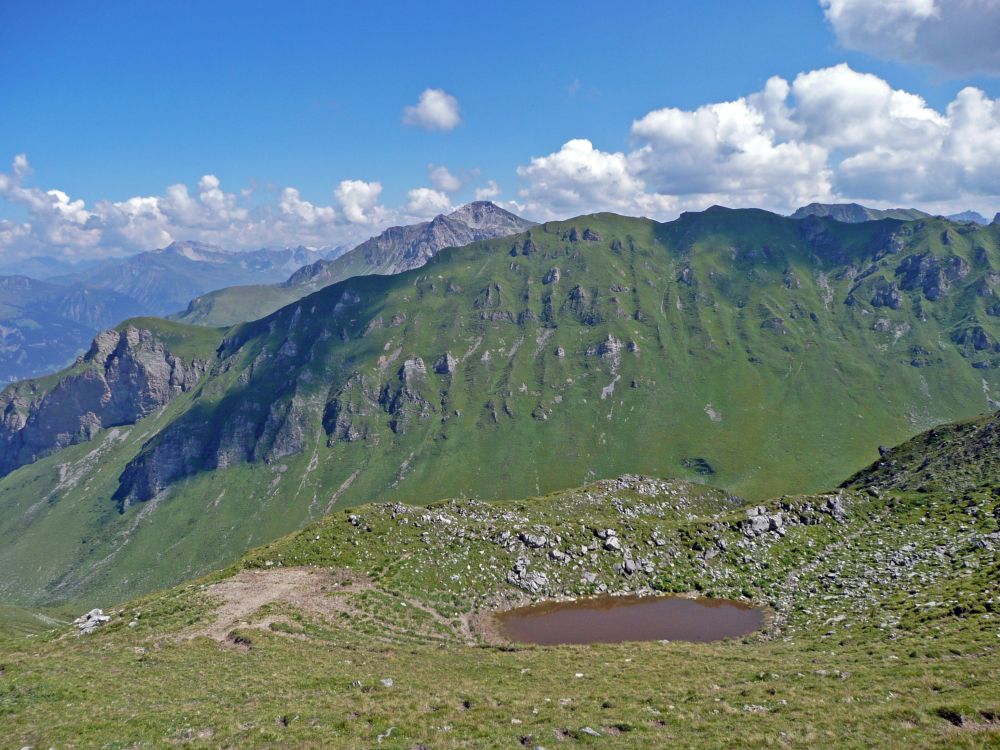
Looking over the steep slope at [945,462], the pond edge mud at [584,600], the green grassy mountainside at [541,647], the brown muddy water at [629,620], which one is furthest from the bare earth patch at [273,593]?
the steep slope at [945,462]

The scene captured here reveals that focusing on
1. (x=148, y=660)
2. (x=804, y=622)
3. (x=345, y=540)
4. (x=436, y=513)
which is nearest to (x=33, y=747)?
(x=148, y=660)

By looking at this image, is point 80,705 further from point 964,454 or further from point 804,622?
point 964,454

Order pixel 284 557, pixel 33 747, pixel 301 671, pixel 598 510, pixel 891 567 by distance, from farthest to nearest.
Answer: pixel 598 510 < pixel 284 557 < pixel 891 567 < pixel 301 671 < pixel 33 747

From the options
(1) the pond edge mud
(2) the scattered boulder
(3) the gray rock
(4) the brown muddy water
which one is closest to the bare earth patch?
(2) the scattered boulder

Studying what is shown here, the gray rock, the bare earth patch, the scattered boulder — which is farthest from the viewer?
the gray rock

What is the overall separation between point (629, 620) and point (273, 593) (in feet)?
140

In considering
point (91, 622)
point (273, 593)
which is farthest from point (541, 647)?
point (91, 622)

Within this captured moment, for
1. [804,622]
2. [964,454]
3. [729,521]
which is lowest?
[804,622]

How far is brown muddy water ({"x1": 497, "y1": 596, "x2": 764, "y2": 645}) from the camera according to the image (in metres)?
60.2

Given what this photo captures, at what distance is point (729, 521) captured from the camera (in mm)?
83312

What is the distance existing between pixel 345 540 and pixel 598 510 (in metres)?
57.0

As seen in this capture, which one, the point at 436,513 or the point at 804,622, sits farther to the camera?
the point at 436,513

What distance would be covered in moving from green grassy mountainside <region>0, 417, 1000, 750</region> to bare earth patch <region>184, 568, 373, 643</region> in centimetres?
32

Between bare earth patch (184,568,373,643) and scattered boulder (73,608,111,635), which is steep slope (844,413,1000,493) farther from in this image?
scattered boulder (73,608,111,635)
